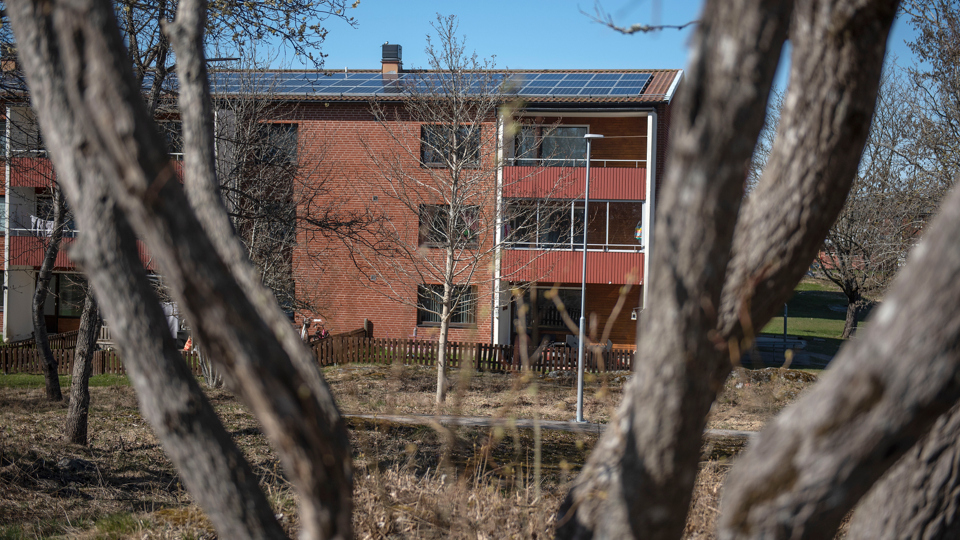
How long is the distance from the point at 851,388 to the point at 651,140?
22.6 m

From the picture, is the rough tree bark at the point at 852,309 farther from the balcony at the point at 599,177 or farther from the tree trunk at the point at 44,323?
the tree trunk at the point at 44,323

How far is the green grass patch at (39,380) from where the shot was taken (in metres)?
17.2

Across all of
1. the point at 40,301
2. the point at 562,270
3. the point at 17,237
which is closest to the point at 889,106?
the point at 562,270

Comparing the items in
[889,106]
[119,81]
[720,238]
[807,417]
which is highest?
[889,106]

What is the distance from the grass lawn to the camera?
34675mm

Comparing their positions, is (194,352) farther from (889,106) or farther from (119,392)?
(889,106)

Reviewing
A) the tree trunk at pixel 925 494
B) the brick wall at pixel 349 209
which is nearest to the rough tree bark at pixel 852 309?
the brick wall at pixel 349 209

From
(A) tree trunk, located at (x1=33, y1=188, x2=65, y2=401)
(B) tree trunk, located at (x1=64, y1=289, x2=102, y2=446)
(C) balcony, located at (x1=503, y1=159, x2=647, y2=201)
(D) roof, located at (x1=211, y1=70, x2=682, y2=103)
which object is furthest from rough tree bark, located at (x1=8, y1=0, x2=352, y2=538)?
(C) balcony, located at (x1=503, y1=159, x2=647, y2=201)

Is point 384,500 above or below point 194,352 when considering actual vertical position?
above

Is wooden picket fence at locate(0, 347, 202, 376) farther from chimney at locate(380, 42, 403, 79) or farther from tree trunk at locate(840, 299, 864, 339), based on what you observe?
tree trunk at locate(840, 299, 864, 339)

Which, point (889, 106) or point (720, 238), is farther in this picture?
point (889, 106)

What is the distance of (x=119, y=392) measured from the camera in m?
15.5

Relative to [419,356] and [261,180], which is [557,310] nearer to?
[419,356]

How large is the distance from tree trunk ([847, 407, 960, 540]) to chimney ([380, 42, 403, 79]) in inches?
1034
